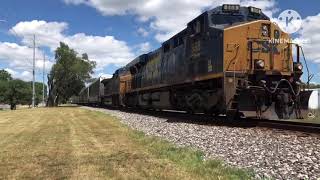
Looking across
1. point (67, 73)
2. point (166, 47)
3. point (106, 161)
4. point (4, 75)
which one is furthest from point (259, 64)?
point (4, 75)

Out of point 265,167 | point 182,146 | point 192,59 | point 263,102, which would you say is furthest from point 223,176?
point 192,59

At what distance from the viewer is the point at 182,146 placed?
34.3 ft

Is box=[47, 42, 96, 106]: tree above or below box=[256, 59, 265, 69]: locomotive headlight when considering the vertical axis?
above

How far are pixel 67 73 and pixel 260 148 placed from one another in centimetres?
6900

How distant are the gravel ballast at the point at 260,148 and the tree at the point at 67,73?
209 ft

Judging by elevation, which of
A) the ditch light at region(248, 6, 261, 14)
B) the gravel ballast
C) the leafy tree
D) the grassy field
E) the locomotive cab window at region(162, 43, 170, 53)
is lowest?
the grassy field

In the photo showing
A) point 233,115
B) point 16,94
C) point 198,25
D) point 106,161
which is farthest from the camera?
point 16,94

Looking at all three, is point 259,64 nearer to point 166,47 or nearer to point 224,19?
point 224,19

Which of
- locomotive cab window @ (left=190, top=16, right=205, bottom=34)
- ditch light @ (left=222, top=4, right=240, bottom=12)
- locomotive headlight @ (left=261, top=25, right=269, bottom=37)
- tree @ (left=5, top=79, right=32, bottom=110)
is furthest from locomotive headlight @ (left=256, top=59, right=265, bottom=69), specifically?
tree @ (left=5, top=79, right=32, bottom=110)

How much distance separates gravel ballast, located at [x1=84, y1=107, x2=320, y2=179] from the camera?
7.08 m

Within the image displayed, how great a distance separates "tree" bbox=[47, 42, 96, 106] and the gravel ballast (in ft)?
209

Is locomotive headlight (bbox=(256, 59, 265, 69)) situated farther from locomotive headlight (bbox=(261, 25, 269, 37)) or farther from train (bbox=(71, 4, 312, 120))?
locomotive headlight (bbox=(261, 25, 269, 37))

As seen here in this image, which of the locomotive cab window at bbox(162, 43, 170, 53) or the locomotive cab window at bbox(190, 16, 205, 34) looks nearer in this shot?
the locomotive cab window at bbox(190, 16, 205, 34)

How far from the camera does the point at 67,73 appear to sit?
2985 inches
